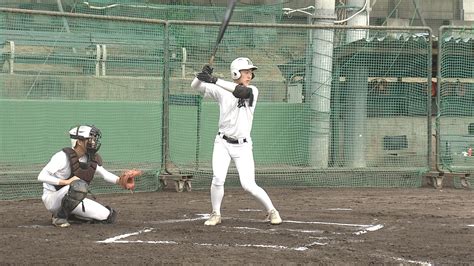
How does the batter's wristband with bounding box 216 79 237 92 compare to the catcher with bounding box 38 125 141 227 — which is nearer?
the catcher with bounding box 38 125 141 227

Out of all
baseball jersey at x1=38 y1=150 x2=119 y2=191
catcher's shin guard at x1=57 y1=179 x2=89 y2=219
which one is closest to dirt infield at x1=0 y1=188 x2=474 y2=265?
catcher's shin guard at x1=57 y1=179 x2=89 y2=219

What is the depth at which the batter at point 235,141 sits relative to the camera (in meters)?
8.36

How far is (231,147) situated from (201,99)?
4.33 m

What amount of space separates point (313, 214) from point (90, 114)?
4439mm

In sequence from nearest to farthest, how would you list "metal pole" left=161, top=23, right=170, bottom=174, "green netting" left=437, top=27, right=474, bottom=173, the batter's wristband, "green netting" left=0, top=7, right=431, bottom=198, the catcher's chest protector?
the catcher's chest protector, the batter's wristband, "green netting" left=0, top=7, right=431, bottom=198, "metal pole" left=161, top=23, right=170, bottom=174, "green netting" left=437, top=27, right=474, bottom=173

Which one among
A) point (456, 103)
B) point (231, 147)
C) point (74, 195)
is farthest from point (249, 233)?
point (456, 103)

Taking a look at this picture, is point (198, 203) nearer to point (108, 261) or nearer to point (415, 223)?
point (415, 223)

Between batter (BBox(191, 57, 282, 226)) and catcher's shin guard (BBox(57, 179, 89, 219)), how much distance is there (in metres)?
1.43

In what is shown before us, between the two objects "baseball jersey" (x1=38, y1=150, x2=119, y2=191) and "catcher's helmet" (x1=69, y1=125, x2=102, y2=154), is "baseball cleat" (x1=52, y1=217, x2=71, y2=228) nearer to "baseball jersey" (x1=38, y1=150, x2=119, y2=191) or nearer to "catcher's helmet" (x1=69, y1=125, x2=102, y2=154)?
"baseball jersey" (x1=38, y1=150, x2=119, y2=191)

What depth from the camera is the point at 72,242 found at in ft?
23.2

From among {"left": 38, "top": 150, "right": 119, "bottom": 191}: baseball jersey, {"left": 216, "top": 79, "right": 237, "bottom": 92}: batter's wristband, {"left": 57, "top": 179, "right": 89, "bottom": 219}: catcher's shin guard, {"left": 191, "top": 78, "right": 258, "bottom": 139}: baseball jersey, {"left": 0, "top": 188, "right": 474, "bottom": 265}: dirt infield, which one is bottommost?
{"left": 0, "top": 188, "right": 474, "bottom": 265}: dirt infield

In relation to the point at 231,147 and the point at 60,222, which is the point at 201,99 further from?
the point at 60,222

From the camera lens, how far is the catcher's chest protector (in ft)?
26.2

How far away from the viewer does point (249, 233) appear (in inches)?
307
